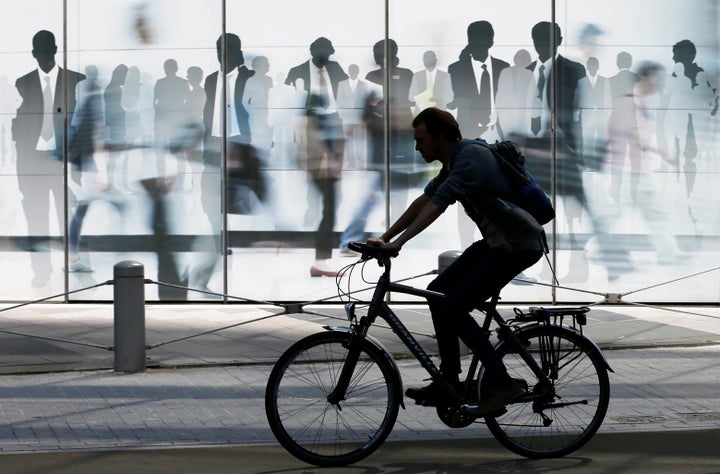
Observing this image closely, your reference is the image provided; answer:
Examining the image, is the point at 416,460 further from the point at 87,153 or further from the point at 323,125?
the point at 87,153

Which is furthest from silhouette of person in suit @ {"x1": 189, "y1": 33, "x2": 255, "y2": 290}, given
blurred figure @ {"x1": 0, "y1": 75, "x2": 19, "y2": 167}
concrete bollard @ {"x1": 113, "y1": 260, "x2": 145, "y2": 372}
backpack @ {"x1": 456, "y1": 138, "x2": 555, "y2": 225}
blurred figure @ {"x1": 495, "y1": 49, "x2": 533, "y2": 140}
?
backpack @ {"x1": 456, "y1": 138, "x2": 555, "y2": 225}

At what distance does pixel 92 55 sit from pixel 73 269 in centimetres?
252

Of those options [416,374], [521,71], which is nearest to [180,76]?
[521,71]

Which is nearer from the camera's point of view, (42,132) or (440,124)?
(440,124)

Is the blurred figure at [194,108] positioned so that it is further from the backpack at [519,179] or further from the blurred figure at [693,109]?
the backpack at [519,179]

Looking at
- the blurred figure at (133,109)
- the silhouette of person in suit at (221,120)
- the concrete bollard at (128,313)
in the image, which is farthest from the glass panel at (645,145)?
the concrete bollard at (128,313)

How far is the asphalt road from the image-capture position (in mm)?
5945

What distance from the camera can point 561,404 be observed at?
20.5 feet

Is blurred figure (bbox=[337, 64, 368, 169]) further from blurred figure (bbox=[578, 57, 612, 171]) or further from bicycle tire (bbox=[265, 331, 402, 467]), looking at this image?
bicycle tire (bbox=[265, 331, 402, 467])

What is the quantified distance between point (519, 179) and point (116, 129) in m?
9.92

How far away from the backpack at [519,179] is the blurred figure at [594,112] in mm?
9293

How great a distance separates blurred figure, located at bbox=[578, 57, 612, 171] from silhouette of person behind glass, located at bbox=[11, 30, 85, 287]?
592 centimetres

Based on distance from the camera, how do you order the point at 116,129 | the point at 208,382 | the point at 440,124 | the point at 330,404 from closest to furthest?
1. the point at 330,404
2. the point at 440,124
3. the point at 208,382
4. the point at 116,129

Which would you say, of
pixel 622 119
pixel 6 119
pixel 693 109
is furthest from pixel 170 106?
pixel 693 109
